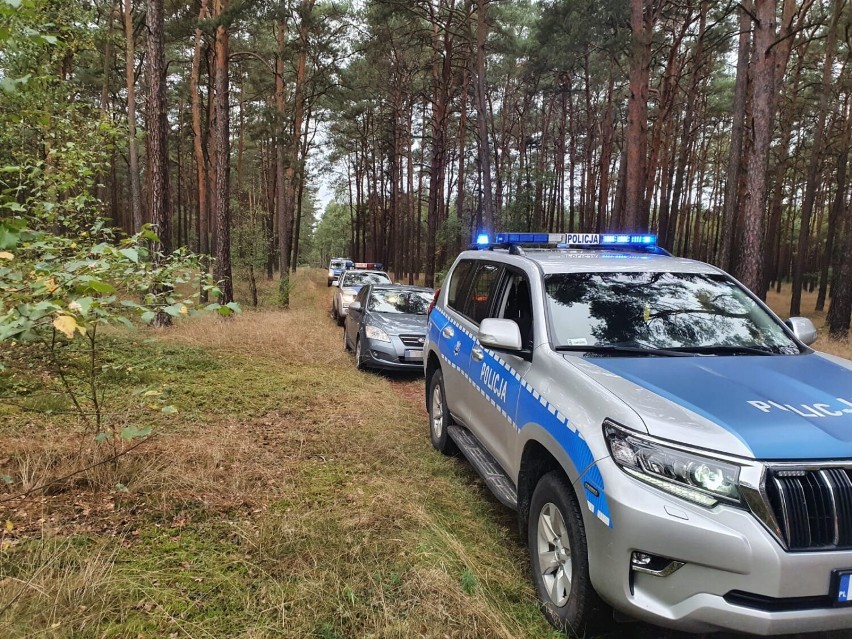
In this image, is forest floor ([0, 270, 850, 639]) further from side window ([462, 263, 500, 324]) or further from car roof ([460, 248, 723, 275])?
car roof ([460, 248, 723, 275])

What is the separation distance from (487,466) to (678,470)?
189 centimetres

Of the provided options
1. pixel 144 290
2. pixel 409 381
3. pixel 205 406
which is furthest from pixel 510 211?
pixel 144 290

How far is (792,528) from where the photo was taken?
206 cm

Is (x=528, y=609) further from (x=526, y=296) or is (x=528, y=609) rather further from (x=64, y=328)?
(x=64, y=328)

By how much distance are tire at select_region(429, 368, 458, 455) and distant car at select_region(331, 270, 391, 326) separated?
9.64m

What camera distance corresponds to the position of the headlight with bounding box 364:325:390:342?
9.12 m

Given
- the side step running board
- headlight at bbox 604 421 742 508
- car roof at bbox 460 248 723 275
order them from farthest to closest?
car roof at bbox 460 248 723 275 < the side step running board < headlight at bbox 604 421 742 508

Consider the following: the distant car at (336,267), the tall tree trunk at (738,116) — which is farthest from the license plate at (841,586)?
the distant car at (336,267)

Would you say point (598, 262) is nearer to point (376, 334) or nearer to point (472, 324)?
point (472, 324)

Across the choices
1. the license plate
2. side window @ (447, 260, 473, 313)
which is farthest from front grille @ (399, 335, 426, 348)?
the license plate

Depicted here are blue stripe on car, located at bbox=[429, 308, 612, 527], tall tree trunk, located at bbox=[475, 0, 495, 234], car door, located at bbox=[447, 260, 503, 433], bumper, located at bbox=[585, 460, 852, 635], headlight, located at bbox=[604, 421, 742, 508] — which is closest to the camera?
bumper, located at bbox=[585, 460, 852, 635]

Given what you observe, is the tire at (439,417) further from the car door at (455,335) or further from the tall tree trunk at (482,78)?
the tall tree trunk at (482,78)

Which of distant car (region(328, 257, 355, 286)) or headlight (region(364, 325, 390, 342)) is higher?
distant car (region(328, 257, 355, 286))

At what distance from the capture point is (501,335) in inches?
130
